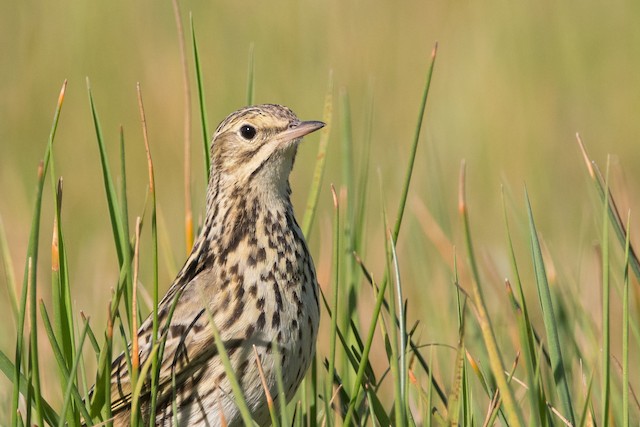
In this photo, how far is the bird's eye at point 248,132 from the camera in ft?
18.5

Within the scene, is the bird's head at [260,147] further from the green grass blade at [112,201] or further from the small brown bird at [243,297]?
the green grass blade at [112,201]

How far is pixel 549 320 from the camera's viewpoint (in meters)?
4.33

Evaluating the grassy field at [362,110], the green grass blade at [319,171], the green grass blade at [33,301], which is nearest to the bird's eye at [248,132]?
the green grass blade at [319,171]

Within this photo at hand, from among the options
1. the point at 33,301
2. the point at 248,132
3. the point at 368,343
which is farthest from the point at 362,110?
the point at 33,301

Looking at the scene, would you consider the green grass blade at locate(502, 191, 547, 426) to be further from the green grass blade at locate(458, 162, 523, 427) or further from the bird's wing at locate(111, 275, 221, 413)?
the bird's wing at locate(111, 275, 221, 413)

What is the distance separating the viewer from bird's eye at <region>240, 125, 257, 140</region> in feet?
18.5

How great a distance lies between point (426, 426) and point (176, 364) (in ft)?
3.64

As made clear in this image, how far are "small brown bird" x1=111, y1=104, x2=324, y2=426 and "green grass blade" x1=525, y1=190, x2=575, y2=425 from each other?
1069 millimetres

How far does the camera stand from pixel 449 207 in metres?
10.5

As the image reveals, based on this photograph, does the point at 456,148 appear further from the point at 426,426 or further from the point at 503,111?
the point at 426,426

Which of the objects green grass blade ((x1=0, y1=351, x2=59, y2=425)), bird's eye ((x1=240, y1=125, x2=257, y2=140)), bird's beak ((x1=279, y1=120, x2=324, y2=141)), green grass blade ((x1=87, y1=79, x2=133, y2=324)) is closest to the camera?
green grass blade ((x1=0, y1=351, x2=59, y2=425))

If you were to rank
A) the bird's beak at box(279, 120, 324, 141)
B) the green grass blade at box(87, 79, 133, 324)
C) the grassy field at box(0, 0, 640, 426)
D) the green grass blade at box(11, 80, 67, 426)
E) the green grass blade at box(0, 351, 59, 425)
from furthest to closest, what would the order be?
the grassy field at box(0, 0, 640, 426) → the bird's beak at box(279, 120, 324, 141) → the green grass blade at box(87, 79, 133, 324) → the green grass blade at box(0, 351, 59, 425) → the green grass blade at box(11, 80, 67, 426)

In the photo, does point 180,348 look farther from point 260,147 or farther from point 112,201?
point 260,147

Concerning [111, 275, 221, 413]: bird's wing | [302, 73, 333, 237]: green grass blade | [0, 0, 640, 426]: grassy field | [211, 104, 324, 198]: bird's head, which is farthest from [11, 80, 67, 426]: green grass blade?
[0, 0, 640, 426]: grassy field
